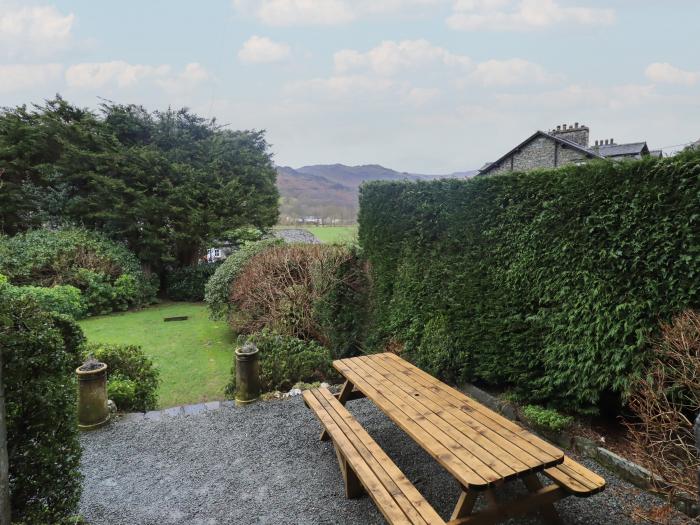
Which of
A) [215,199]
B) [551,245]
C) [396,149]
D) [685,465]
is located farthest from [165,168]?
[685,465]

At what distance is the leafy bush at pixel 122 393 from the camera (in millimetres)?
4605

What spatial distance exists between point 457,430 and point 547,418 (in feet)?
5.52

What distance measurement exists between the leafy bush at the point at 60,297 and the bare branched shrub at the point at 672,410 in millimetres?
10323

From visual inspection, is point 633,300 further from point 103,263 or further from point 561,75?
point 103,263

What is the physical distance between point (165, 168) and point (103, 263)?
4187mm

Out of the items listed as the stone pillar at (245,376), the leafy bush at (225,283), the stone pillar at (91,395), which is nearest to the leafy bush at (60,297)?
the leafy bush at (225,283)

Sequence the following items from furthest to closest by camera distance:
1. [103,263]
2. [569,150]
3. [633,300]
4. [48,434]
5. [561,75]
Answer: [569,150] → [103,263] → [561,75] → [633,300] → [48,434]

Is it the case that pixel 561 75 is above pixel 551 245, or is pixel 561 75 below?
above

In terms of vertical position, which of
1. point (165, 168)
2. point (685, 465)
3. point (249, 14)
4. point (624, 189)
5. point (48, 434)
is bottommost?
point (685, 465)

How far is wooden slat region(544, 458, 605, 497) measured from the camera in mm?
2113

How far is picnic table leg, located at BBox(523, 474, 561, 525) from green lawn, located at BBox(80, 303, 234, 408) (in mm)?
4322

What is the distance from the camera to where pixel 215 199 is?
559 inches

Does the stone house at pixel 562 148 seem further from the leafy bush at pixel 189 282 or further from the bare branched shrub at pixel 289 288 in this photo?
the leafy bush at pixel 189 282

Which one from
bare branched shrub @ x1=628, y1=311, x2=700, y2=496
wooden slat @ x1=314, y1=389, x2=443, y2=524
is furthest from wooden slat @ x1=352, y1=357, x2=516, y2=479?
bare branched shrub @ x1=628, y1=311, x2=700, y2=496
